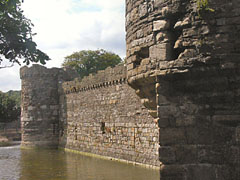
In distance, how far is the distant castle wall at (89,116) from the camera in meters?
12.8

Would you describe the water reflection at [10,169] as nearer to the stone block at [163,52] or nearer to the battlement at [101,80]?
the battlement at [101,80]

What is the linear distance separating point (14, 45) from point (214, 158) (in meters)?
6.38

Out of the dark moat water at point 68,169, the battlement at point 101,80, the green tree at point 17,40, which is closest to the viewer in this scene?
the green tree at point 17,40

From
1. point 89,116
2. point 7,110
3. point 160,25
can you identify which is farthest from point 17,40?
point 7,110

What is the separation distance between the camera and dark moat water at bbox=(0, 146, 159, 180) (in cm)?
1144

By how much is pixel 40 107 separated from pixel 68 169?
8.54 meters

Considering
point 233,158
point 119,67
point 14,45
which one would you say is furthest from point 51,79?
point 233,158

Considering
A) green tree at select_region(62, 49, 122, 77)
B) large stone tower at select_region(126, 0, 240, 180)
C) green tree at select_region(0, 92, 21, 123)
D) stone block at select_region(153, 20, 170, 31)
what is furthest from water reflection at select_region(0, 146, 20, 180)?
green tree at select_region(62, 49, 122, 77)

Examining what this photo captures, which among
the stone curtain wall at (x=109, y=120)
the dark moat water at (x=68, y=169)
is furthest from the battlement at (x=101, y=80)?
the dark moat water at (x=68, y=169)

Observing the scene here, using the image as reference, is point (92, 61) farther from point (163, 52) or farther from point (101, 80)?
point (163, 52)

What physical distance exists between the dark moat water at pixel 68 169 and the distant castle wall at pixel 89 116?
0.58 metres

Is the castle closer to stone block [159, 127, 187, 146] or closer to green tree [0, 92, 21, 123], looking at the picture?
stone block [159, 127, 187, 146]

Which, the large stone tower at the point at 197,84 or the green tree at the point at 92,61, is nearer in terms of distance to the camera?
the large stone tower at the point at 197,84

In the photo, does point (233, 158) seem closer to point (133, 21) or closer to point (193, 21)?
point (193, 21)
